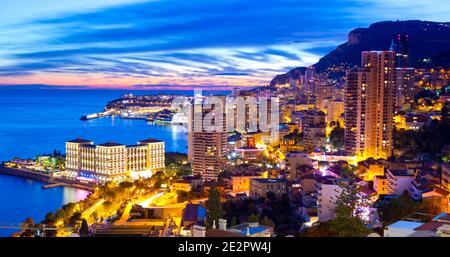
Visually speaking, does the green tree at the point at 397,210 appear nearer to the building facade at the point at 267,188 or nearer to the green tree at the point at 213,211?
the green tree at the point at 213,211

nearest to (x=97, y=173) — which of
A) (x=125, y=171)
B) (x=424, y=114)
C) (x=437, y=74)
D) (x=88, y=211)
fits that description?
(x=125, y=171)

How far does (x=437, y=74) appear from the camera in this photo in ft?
41.1

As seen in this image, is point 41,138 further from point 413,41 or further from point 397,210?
point 397,210

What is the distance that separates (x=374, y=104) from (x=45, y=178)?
660 cm

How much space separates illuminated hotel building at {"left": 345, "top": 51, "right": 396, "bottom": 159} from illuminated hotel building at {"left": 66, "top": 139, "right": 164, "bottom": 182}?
14.9 ft

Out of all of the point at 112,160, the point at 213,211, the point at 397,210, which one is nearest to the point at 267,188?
the point at 213,211

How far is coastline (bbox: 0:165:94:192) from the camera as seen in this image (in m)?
11.1

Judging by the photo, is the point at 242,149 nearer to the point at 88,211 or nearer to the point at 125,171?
the point at 125,171

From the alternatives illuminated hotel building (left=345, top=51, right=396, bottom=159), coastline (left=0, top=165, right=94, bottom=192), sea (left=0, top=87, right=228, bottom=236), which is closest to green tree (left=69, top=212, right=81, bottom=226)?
sea (left=0, top=87, right=228, bottom=236)

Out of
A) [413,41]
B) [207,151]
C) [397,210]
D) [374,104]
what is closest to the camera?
[397,210]

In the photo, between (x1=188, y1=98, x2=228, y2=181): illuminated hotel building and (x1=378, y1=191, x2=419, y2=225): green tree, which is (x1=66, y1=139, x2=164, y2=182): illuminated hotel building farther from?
(x1=378, y1=191, x2=419, y2=225): green tree

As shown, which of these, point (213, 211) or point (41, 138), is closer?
point (213, 211)

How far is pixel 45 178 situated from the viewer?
1157 cm
